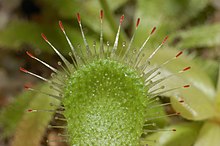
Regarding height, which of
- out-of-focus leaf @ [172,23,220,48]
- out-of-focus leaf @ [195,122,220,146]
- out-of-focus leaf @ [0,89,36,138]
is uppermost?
out-of-focus leaf @ [172,23,220,48]

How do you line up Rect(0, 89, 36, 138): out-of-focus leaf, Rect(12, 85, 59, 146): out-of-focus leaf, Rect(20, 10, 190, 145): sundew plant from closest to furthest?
1. Rect(20, 10, 190, 145): sundew plant
2. Rect(12, 85, 59, 146): out-of-focus leaf
3. Rect(0, 89, 36, 138): out-of-focus leaf

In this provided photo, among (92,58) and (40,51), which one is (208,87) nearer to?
(92,58)

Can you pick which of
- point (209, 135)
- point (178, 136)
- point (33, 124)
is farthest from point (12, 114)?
point (209, 135)

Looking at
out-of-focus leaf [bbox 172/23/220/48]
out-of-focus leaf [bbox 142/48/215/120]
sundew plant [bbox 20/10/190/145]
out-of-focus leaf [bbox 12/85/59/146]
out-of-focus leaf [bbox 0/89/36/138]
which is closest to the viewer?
sundew plant [bbox 20/10/190/145]

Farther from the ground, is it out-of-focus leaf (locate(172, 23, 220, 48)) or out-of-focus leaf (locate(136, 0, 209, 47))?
out-of-focus leaf (locate(136, 0, 209, 47))

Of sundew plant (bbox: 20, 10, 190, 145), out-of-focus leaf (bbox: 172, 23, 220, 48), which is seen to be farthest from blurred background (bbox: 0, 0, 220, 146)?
sundew plant (bbox: 20, 10, 190, 145)

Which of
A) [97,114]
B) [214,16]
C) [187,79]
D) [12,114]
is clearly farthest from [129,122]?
[214,16]

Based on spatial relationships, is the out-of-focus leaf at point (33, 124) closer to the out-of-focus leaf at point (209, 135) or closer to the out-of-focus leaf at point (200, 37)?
the out-of-focus leaf at point (209, 135)

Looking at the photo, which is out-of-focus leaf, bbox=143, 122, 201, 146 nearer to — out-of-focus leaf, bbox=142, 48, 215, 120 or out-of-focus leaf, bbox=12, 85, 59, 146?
out-of-focus leaf, bbox=142, 48, 215, 120

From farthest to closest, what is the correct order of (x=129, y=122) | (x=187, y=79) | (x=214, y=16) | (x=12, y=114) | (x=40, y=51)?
1. (x=214, y=16)
2. (x=40, y=51)
3. (x=12, y=114)
4. (x=187, y=79)
5. (x=129, y=122)
